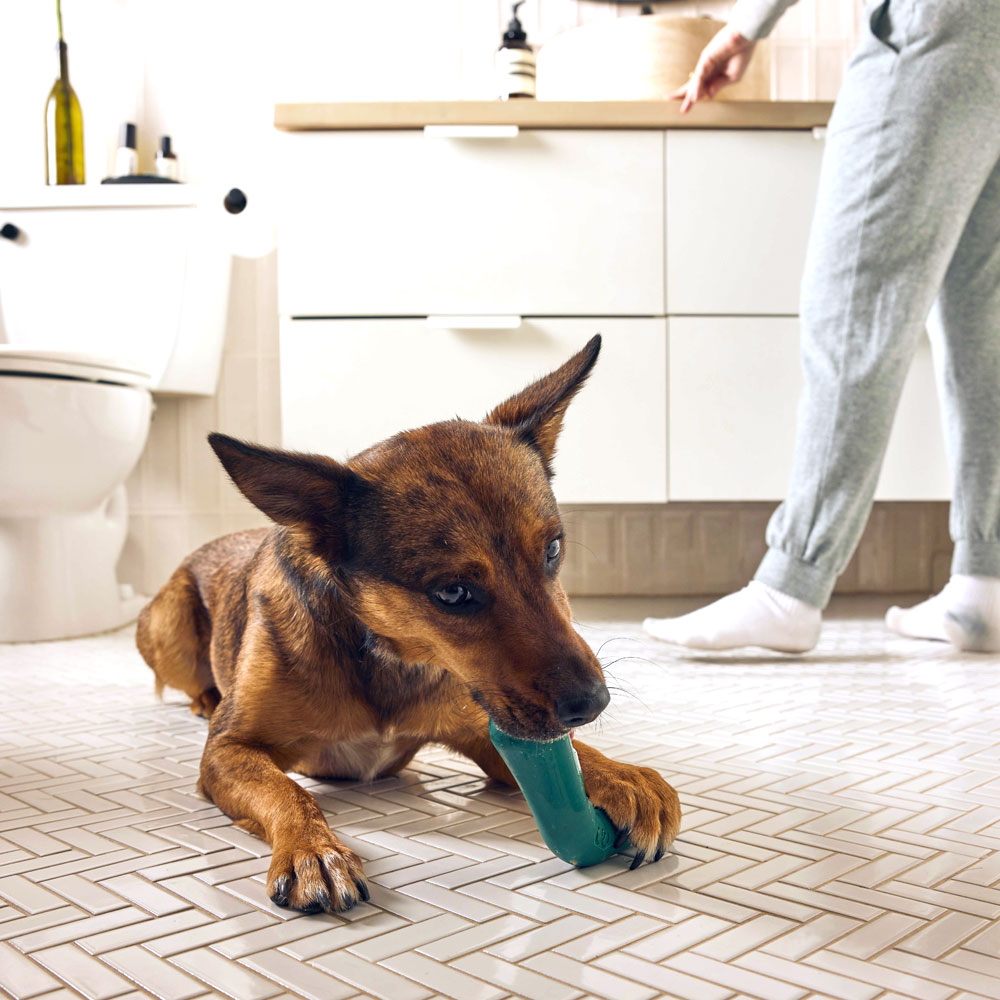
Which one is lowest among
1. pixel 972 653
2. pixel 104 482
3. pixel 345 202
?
pixel 972 653

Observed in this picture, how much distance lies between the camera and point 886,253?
1.77m

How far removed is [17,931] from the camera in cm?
78

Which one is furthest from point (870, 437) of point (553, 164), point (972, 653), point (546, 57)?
point (546, 57)

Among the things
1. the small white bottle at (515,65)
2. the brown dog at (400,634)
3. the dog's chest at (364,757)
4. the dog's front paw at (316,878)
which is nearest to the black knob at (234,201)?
the small white bottle at (515,65)

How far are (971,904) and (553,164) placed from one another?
5.96ft

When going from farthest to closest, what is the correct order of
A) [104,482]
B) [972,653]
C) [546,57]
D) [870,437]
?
[546,57] → [104,482] → [972,653] → [870,437]

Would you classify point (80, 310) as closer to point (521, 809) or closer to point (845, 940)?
point (521, 809)

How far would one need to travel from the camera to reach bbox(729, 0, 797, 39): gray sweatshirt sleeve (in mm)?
1939

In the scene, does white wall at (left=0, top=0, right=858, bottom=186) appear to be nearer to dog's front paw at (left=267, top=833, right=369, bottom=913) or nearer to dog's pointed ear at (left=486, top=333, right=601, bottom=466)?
dog's pointed ear at (left=486, top=333, right=601, bottom=466)

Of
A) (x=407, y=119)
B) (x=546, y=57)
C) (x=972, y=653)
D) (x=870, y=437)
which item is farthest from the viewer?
(x=546, y=57)

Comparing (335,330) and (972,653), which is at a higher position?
(335,330)

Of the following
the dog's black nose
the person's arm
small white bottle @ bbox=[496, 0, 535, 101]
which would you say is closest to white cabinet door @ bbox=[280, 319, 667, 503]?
the person's arm

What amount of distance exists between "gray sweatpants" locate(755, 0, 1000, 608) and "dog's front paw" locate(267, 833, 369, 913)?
123 cm

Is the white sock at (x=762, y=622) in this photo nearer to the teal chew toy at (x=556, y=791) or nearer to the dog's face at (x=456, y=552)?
the dog's face at (x=456, y=552)
